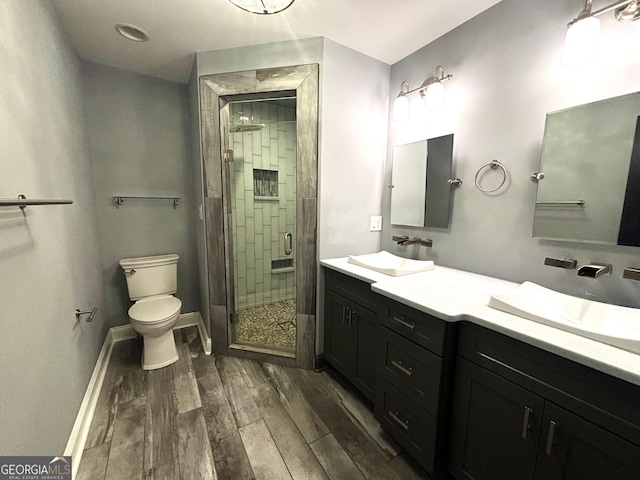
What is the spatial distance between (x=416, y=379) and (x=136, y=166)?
2.85 meters

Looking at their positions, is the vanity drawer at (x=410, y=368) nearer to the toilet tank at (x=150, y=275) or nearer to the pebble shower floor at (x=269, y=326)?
the pebble shower floor at (x=269, y=326)

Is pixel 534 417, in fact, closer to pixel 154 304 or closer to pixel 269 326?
pixel 269 326

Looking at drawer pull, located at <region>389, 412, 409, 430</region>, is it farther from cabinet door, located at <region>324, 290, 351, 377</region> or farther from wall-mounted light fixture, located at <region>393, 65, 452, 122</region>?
wall-mounted light fixture, located at <region>393, 65, 452, 122</region>

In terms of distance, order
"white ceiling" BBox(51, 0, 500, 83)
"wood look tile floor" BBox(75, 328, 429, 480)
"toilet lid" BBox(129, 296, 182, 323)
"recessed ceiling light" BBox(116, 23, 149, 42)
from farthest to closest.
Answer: "toilet lid" BBox(129, 296, 182, 323) → "recessed ceiling light" BBox(116, 23, 149, 42) → "white ceiling" BBox(51, 0, 500, 83) → "wood look tile floor" BBox(75, 328, 429, 480)

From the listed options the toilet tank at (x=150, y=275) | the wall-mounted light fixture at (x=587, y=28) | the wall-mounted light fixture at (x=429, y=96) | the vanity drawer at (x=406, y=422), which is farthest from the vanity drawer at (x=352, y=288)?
the toilet tank at (x=150, y=275)

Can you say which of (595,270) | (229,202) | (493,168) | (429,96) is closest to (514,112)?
(493,168)

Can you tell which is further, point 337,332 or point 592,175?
point 337,332

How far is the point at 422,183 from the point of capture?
6.25ft

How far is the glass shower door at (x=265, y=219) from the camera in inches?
103

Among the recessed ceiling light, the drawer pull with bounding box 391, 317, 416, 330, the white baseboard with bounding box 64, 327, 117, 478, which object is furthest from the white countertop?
the recessed ceiling light

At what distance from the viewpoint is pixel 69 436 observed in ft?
4.18

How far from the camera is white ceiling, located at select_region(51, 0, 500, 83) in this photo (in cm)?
147

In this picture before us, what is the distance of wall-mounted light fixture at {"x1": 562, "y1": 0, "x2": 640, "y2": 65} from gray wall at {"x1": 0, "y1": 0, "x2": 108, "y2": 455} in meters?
2.31

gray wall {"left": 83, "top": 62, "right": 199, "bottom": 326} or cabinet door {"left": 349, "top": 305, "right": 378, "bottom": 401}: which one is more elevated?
gray wall {"left": 83, "top": 62, "right": 199, "bottom": 326}
